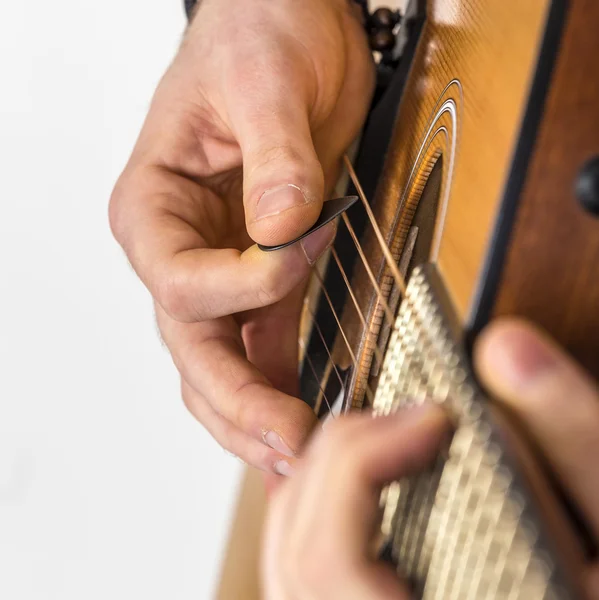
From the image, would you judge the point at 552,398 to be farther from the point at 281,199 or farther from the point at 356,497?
the point at 281,199

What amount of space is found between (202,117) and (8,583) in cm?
101

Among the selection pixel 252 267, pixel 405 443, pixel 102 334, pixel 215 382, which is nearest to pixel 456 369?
pixel 405 443

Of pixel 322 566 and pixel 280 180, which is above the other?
pixel 280 180

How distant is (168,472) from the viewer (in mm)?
1243

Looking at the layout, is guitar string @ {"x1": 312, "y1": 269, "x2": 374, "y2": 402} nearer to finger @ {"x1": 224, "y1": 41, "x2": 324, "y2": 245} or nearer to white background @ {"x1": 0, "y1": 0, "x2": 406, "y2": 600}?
finger @ {"x1": 224, "y1": 41, "x2": 324, "y2": 245}

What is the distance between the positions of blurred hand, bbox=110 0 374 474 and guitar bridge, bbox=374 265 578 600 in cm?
16

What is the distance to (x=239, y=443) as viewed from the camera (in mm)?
603

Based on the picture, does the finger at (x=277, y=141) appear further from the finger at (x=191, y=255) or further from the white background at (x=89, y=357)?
the white background at (x=89, y=357)

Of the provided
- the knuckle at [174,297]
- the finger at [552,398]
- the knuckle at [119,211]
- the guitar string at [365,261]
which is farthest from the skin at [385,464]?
the knuckle at [119,211]

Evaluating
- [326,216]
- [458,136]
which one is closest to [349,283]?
[326,216]

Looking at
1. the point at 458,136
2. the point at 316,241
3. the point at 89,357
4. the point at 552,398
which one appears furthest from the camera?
the point at 89,357

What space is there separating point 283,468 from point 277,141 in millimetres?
288

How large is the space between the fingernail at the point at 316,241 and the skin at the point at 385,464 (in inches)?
6.9

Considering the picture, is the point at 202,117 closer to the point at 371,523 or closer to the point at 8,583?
the point at 371,523
